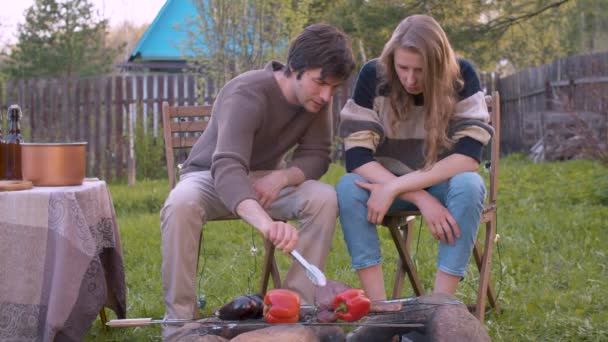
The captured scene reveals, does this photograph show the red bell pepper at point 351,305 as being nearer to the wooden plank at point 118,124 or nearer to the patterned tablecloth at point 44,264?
the patterned tablecloth at point 44,264

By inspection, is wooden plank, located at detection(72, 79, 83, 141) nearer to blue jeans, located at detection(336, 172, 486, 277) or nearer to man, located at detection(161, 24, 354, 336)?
man, located at detection(161, 24, 354, 336)

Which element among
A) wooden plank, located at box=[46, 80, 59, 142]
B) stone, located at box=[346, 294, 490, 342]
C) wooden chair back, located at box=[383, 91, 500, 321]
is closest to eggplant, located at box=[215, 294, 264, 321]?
stone, located at box=[346, 294, 490, 342]

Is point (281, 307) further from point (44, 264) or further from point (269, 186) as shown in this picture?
point (44, 264)

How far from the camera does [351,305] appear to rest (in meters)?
2.80

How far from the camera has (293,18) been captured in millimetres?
10445

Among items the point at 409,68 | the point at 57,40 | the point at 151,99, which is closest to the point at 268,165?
the point at 409,68

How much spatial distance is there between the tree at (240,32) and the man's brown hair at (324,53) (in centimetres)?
602

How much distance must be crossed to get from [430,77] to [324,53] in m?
0.54

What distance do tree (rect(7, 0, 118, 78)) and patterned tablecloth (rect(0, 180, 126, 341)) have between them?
1369 centimetres

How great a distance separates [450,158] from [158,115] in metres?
8.49

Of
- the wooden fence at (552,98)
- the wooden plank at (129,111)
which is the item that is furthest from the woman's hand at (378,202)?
the wooden plank at (129,111)

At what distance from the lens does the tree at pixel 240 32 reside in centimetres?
968

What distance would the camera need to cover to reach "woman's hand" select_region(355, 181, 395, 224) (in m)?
3.67

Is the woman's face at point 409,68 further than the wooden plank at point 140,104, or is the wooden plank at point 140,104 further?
the wooden plank at point 140,104
